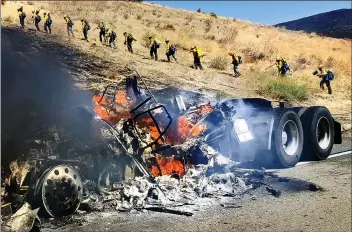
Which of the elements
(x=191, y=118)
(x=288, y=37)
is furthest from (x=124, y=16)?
(x=191, y=118)

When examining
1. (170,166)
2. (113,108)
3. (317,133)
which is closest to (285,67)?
(317,133)

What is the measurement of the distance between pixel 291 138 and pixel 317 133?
2.64 feet

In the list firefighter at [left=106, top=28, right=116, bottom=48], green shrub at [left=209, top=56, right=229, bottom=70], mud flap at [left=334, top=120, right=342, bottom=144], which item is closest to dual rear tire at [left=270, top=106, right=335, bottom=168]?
mud flap at [left=334, top=120, right=342, bottom=144]

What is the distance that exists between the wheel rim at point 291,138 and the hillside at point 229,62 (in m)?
2.77

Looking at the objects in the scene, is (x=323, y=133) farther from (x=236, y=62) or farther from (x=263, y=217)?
(x=236, y=62)

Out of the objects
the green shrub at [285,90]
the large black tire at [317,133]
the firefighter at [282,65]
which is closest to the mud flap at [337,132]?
the large black tire at [317,133]

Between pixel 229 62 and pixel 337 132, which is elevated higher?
pixel 229 62

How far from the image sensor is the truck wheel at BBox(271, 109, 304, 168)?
7109 millimetres

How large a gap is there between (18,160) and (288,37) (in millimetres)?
11096

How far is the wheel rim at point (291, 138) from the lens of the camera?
7.67 m

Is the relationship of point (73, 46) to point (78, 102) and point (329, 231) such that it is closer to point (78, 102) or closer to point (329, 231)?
point (78, 102)

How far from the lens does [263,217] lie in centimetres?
532

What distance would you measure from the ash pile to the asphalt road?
0.23 meters

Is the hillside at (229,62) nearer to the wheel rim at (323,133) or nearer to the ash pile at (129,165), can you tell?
the wheel rim at (323,133)
